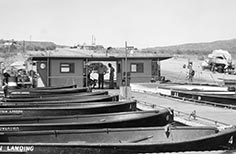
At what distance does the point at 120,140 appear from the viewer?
28.6ft

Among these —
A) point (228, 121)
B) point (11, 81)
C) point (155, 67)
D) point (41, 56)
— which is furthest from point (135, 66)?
point (228, 121)

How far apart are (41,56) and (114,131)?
18.5m

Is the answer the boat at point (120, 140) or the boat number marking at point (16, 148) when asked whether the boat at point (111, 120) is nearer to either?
the boat at point (120, 140)

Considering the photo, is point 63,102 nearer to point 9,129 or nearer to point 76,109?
point 76,109

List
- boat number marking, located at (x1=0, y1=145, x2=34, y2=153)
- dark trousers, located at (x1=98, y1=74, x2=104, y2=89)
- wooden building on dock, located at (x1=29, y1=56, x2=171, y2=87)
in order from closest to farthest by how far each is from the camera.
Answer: boat number marking, located at (x1=0, y1=145, x2=34, y2=153) < wooden building on dock, located at (x1=29, y1=56, x2=171, y2=87) < dark trousers, located at (x1=98, y1=74, x2=104, y2=89)

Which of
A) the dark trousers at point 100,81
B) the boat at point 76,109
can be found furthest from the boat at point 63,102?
the dark trousers at point 100,81

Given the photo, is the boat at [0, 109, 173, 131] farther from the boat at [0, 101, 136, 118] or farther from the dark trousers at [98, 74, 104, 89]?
the dark trousers at [98, 74, 104, 89]

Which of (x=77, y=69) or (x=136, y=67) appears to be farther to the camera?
(x=136, y=67)

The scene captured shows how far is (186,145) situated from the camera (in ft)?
24.7

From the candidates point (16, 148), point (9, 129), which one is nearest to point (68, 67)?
point (9, 129)

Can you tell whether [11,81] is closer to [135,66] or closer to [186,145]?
[135,66]

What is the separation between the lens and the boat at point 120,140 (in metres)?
7.32

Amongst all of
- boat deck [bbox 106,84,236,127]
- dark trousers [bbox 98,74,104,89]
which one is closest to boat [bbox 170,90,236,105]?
boat deck [bbox 106,84,236,127]

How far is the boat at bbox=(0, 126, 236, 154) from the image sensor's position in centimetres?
732
